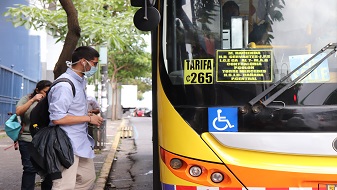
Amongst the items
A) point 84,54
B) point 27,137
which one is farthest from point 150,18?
point 27,137

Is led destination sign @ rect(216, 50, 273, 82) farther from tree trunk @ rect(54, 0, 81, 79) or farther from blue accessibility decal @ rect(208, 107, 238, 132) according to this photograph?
tree trunk @ rect(54, 0, 81, 79)

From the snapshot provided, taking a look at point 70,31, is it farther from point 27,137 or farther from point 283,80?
point 283,80

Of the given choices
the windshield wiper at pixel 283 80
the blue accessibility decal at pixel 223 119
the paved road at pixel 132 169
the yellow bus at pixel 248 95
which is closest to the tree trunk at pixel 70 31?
the paved road at pixel 132 169

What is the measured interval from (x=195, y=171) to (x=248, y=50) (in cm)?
111

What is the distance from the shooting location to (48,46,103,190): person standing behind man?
428 cm

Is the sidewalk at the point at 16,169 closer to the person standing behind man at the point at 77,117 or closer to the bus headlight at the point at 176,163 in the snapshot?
the person standing behind man at the point at 77,117

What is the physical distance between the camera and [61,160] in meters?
4.25

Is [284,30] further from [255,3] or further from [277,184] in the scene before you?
[277,184]

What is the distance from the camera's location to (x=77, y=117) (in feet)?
14.3

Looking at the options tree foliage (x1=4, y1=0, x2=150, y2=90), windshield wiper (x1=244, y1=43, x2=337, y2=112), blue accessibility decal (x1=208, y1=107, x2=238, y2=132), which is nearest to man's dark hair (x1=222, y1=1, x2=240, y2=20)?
windshield wiper (x1=244, y1=43, x2=337, y2=112)

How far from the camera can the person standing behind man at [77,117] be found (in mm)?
4277

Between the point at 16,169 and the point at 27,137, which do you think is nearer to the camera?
the point at 27,137

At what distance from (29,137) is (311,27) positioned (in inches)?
145

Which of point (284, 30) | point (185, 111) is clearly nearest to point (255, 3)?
point (284, 30)
